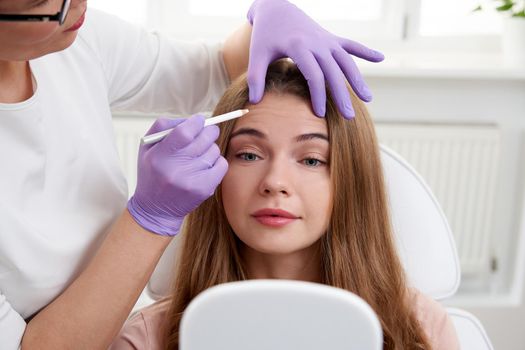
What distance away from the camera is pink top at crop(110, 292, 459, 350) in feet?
3.74

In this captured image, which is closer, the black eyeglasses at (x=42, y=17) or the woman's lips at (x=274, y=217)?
the black eyeglasses at (x=42, y=17)

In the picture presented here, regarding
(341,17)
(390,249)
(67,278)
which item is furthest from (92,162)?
(341,17)

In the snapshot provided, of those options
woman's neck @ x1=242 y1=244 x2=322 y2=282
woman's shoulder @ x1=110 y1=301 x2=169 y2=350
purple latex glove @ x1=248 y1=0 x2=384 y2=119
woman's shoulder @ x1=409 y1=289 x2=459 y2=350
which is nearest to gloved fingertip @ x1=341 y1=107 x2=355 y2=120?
purple latex glove @ x1=248 y1=0 x2=384 y2=119

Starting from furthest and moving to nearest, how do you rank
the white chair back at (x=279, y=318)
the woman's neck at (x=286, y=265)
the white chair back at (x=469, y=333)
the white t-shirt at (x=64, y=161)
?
1. the white chair back at (x=469, y=333)
2. the woman's neck at (x=286, y=265)
3. the white t-shirt at (x=64, y=161)
4. the white chair back at (x=279, y=318)

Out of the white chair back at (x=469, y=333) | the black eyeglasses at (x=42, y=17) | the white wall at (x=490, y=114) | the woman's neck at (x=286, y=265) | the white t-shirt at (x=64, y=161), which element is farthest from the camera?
the white wall at (x=490, y=114)

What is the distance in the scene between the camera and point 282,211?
1.03 metres

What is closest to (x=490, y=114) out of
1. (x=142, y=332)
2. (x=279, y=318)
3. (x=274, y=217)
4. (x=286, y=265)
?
(x=286, y=265)

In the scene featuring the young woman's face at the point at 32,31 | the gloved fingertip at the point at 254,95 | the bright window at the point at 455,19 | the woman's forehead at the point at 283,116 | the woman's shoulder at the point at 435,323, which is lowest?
the woman's shoulder at the point at 435,323

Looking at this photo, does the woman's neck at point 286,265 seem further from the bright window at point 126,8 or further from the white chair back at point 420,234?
the bright window at point 126,8

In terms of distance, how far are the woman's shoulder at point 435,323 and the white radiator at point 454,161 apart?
1110 millimetres

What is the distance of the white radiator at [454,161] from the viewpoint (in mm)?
2232

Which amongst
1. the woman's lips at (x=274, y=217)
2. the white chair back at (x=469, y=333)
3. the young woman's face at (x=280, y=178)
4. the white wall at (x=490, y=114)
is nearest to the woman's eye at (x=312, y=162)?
the young woman's face at (x=280, y=178)

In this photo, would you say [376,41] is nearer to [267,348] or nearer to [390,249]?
[390,249]

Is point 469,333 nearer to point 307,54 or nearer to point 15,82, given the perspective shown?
point 307,54
